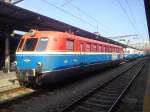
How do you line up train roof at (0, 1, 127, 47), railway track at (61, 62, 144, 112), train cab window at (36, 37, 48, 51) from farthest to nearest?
1. train roof at (0, 1, 127, 47)
2. train cab window at (36, 37, 48, 51)
3. railway track at (61, 62, 144, 112)

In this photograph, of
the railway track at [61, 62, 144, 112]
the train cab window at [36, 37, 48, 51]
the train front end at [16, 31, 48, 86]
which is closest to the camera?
the railway track at [61, 62, 144, 112]

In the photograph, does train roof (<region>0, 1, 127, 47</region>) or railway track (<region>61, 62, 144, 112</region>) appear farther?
train roof (<region>0, 1, 127, 47</region>)

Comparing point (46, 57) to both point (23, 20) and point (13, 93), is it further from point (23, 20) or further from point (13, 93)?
point (23, 20)

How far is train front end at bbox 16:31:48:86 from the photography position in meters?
11.4

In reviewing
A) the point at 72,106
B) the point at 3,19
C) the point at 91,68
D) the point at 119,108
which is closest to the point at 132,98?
the point at 119,108

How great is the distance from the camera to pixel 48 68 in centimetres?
1147

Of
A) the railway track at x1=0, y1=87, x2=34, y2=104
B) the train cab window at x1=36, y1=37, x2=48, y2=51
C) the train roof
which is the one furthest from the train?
the train roof

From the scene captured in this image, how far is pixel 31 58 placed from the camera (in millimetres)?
11797

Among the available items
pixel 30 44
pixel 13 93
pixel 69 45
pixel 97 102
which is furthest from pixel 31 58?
pixel 97 102

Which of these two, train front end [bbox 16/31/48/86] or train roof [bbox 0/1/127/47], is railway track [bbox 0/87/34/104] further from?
train roof [bbox 0/1/127/47]

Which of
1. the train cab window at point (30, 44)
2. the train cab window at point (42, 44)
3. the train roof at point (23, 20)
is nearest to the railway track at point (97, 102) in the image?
the train cab window at point (42, 44)

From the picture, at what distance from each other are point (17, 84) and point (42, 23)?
25.7 ft

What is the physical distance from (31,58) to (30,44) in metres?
0.98

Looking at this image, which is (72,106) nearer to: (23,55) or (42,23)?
(23,55)
